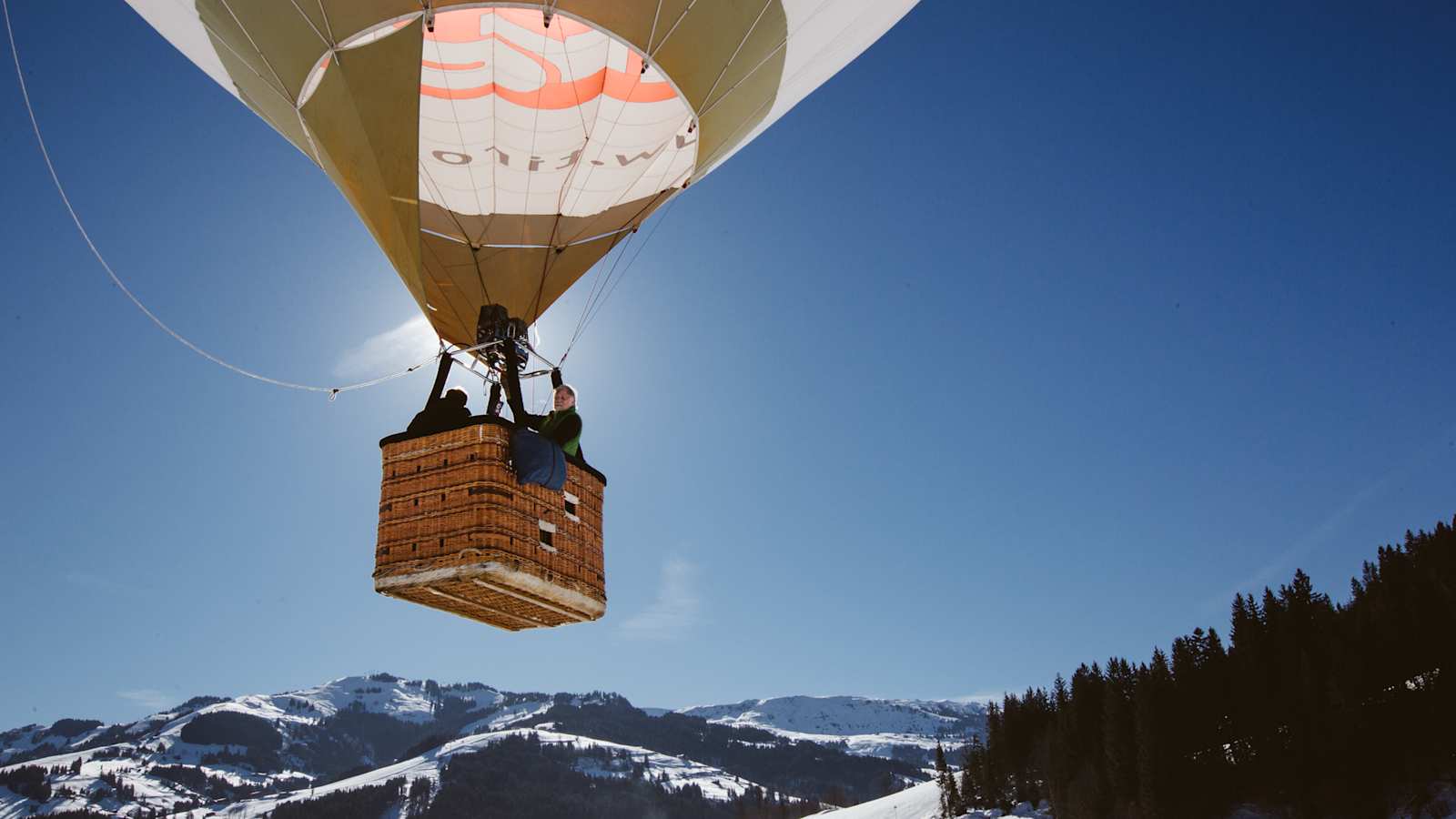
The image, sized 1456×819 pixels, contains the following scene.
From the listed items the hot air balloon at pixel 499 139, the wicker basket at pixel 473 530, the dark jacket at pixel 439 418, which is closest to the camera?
the wicker basket at pixel 473 530

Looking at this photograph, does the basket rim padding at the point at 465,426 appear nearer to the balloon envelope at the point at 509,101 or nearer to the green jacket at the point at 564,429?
the green jacket at the point at 564,429

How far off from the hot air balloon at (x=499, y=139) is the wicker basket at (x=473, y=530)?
13 millimetres

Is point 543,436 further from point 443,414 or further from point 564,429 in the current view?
point 443,414

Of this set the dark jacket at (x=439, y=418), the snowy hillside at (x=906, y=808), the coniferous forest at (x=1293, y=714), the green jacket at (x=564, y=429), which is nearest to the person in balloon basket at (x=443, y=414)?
the dark jacket at (x=439, y=418)

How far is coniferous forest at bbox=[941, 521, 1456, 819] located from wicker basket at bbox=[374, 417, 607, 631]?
4970cm

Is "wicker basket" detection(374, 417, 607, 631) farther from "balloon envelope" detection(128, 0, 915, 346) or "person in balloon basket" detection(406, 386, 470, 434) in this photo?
"balloon envelope" detection(128, 0, 915, 346)

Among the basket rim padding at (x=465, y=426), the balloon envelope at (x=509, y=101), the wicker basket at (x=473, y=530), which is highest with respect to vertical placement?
the balloon envelope at (x=509, y=101)

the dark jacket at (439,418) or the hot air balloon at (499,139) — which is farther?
the dark jacket at (439,418)

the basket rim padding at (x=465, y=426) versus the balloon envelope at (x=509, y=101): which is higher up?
the balloon envelope at (x=509, y=101)

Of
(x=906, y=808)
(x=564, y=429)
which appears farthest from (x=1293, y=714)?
(x=906, y=808)

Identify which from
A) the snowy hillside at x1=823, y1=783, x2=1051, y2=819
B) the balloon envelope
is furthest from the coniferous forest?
the balloon envelope

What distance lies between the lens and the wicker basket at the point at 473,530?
6.05 metres

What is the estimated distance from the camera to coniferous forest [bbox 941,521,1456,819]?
46688mm

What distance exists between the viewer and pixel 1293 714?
164 ft
